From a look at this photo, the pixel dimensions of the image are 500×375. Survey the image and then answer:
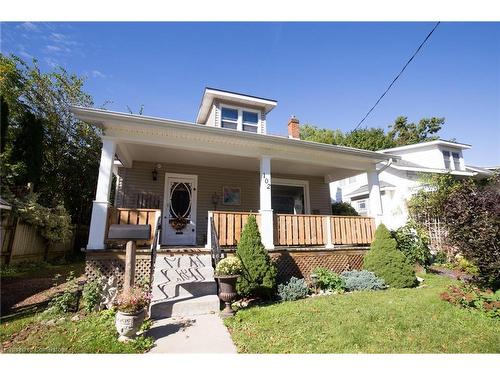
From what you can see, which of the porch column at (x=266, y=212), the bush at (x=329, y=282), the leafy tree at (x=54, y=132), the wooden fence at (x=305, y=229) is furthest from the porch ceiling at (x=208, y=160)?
the leafy tree at (x=54, y=132)

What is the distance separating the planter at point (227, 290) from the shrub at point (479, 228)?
16.8 feet

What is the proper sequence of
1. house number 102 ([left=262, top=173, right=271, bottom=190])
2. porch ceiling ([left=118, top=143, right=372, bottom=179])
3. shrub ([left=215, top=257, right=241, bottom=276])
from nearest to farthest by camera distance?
shrub ([left=215, top=257, right=241, bottom=276]) → house number 102 ([left=262, top=173, right=271, bottom=190]) → porch ceiling ([left=118, top=143, right=372, bottom=179])

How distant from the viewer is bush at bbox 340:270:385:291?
6.67 m

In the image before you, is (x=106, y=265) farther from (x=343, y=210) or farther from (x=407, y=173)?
(x=407, y=173)

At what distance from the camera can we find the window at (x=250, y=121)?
428 inches

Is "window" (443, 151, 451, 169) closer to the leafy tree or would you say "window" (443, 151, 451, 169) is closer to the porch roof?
the porch roof

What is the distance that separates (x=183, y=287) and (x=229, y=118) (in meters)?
7.24

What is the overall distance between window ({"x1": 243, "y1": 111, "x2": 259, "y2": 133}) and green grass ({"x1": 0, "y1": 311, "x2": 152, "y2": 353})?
8210mm

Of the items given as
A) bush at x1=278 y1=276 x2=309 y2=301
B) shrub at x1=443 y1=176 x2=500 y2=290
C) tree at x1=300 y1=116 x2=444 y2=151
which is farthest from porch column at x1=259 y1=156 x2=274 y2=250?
tree at x1=300 y1=116 x2=444 y2=151

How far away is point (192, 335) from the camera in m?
3.94
